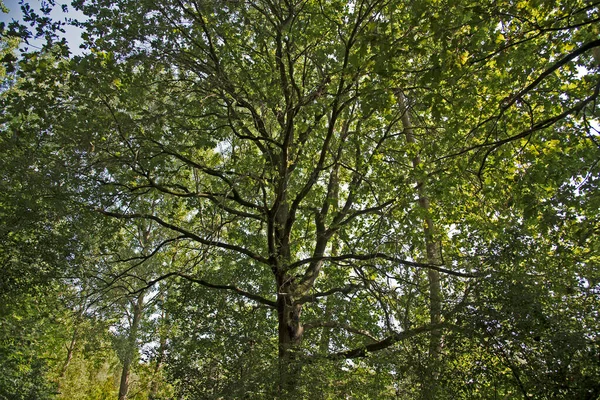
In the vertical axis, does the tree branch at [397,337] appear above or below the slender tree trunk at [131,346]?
below

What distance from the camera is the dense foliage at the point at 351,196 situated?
5.32 m

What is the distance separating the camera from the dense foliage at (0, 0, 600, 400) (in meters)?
5.32

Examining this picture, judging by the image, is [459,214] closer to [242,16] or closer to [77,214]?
[242,16]

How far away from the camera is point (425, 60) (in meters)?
8.50

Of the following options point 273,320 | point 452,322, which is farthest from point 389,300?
point 273,320

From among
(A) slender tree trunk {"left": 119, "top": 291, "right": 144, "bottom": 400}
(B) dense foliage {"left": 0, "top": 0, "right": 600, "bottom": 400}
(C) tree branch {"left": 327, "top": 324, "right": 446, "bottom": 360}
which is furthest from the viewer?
(A) slender tree trunk {"left": 119, "top": 291, "right": 144, "bottom": 400}

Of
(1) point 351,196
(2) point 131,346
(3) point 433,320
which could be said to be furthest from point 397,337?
(2) point 131,346

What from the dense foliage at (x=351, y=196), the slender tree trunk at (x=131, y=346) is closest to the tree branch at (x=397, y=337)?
the dense foliage at (x=351, y=196)

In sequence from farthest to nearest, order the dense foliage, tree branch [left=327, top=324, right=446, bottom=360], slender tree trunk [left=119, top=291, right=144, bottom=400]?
1. slender tree trunk [left=119, top=291, right=144, bottom=400]
2. tree branch [left=327, top=324, right=446, bottom=360]
3. the dense foliage

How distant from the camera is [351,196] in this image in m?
9.18

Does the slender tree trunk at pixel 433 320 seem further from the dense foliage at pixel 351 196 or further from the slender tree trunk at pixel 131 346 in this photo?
the slender tree trunk at pixel 131 346

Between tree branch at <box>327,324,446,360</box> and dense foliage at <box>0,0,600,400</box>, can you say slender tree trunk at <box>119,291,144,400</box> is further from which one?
tree branch at <box>327,324,446,360</box>

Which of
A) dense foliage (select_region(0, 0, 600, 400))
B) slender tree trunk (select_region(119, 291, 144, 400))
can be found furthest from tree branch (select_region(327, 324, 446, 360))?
slender tree trunk (select_region(119, 291, 144, 400))

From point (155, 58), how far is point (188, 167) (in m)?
2.76
